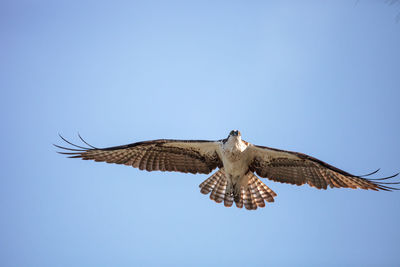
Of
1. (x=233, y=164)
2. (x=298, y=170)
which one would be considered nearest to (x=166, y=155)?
(x=233, y=164)

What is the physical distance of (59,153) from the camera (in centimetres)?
956

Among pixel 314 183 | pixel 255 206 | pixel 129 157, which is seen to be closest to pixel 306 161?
pixel 314 183

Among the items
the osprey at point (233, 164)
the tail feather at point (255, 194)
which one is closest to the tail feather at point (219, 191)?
the osprey at point (233, 164)

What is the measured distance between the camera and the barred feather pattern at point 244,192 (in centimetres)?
1130

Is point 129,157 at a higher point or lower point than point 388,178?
higher

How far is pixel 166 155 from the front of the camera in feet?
36.1

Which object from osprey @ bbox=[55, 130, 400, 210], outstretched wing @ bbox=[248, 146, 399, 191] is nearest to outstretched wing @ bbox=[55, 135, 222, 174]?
osprey @ bbox=[55, 130, 400, 210]

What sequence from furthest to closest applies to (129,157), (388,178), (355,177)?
1. (129,157)
2. (355,177)
3. (388,178)

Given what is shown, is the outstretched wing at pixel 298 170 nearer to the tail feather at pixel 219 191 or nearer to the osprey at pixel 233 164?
the osprey at pixel 233 164

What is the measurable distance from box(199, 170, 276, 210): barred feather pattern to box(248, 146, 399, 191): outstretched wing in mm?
492

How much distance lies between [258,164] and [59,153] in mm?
4801

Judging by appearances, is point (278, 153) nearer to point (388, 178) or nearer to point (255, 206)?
point (255, 206)

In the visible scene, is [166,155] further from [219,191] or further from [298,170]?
[298,170]

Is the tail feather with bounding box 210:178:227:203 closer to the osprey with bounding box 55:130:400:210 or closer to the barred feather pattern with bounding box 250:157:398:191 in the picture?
the osprey with bounding box 55:130:400:210
